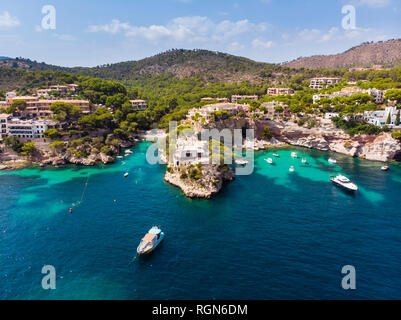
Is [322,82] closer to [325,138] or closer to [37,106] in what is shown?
[325,138]

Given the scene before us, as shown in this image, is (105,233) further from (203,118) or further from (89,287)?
(203,118)

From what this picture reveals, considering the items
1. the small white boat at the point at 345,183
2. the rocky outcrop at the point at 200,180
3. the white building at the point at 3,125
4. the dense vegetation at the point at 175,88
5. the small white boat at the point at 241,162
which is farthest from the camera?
the dense vegetation at the point at 175,88

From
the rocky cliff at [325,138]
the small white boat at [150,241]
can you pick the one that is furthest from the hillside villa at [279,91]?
the small white boat at [150,241]

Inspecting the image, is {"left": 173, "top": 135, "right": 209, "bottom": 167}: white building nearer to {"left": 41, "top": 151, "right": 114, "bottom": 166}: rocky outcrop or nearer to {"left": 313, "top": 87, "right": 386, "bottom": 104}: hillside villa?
{"left": 41, "top": 151, "right": 114, "bottom": 166}: rocky outcrop

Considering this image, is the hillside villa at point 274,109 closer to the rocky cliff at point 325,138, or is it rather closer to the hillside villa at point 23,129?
the rocky cliff at point 325,138

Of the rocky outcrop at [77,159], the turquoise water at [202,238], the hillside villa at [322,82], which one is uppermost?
the hillside villa at [322,82]
